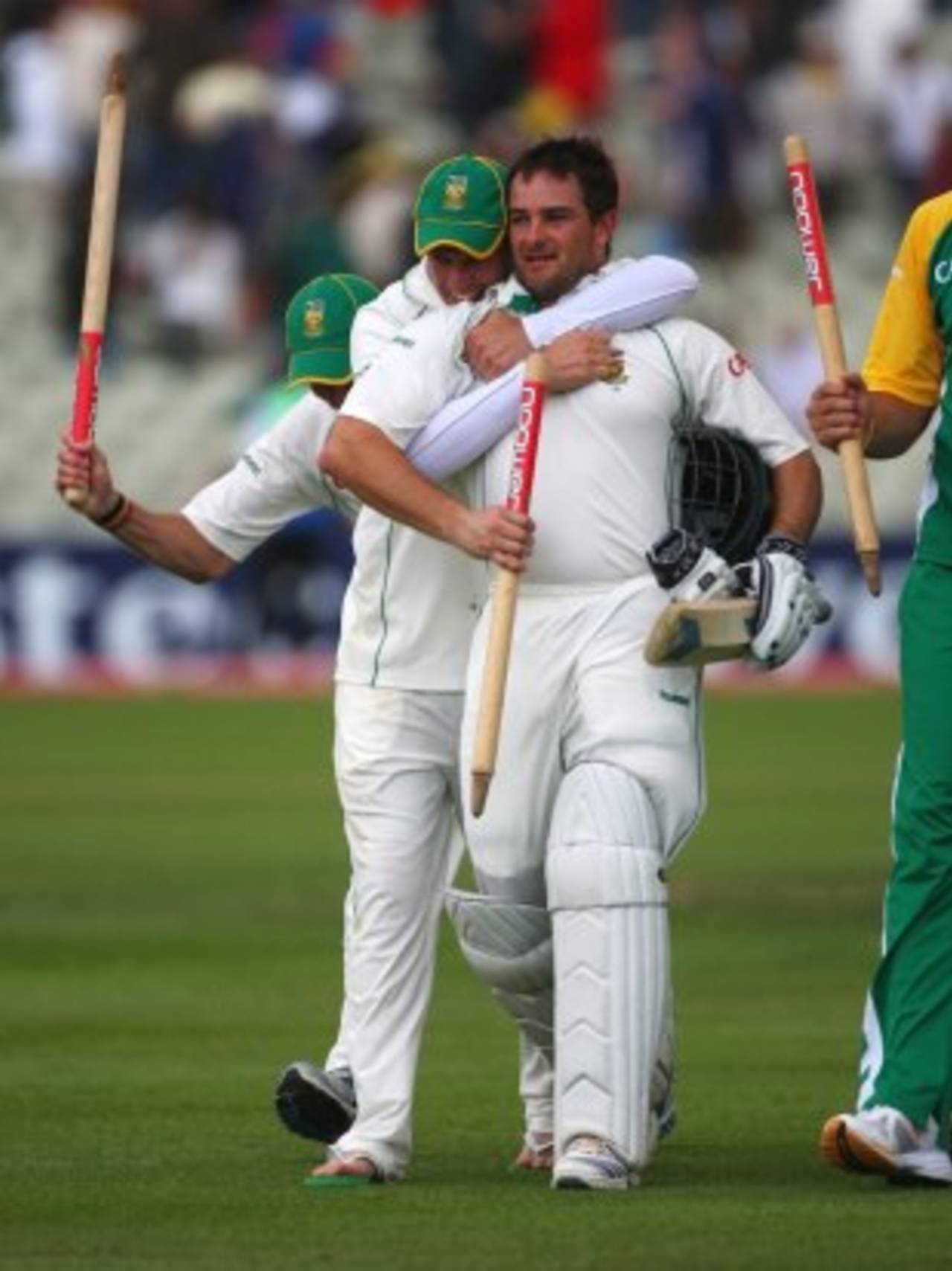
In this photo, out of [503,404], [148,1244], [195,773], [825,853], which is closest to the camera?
[148,1244]

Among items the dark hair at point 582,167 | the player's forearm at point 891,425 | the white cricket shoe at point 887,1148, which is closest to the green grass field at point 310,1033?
the white cricket shoe at point 887,1148

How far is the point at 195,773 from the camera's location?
2153cm

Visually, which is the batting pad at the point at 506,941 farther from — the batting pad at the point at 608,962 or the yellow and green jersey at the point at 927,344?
the yellow and green jersey at the point at 927,344

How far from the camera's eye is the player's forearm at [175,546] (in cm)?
998

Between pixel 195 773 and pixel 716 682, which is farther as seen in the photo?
pixel 716 682

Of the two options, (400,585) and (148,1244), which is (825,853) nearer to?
(400,585)

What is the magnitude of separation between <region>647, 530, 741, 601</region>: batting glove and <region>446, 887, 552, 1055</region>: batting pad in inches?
28.4

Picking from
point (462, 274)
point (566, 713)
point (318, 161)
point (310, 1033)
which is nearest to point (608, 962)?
point (566, 713)

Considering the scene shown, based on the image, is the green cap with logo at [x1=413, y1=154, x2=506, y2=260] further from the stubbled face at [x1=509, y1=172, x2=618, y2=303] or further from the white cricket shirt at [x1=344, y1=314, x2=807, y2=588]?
the white cricket shirt at [x1=344, y1=314, x2=807, y2=588]

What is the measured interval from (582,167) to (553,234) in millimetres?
147

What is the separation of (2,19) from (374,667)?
21.1 m

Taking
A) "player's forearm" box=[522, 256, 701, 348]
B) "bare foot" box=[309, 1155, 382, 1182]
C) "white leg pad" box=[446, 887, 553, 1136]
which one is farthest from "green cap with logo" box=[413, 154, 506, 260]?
"bare foot" box=[309, 1155, 382, 1182]

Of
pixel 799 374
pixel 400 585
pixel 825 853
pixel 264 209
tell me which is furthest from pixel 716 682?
pixel 400 585

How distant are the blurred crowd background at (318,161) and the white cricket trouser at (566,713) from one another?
718 inches
